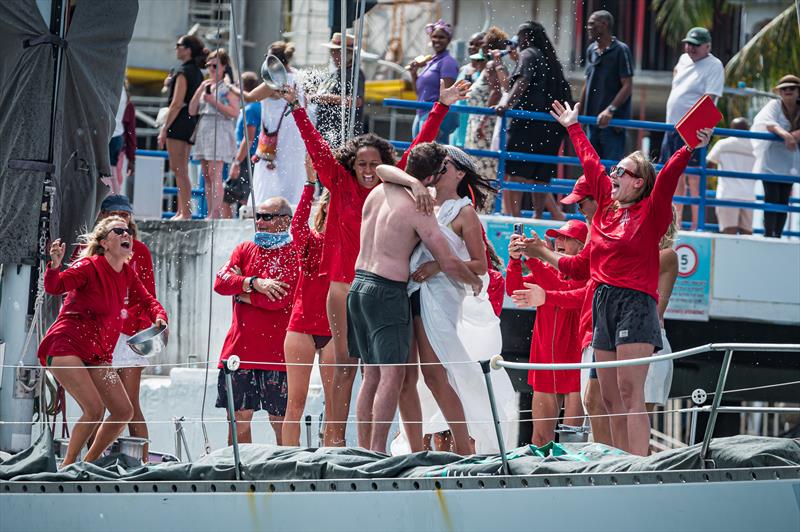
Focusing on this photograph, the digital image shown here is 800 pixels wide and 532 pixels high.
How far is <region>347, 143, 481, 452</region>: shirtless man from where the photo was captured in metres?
6.02

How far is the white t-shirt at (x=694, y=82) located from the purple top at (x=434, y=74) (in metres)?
1.73

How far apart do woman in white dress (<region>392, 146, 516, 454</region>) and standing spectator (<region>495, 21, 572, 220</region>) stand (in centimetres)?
320

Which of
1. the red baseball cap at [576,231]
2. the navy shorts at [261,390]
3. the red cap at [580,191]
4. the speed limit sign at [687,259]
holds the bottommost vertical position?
the navy shorts at [261,390]

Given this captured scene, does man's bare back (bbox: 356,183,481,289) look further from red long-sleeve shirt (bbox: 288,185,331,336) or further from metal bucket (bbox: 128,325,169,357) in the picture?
metal bucket (bbox: 128,325,169,357)

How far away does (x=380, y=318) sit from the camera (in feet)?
19.8

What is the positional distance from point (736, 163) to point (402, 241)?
7006 millimetres

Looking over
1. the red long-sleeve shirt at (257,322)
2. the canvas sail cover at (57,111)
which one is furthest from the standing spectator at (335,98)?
the canvas sail cover at (57,111)

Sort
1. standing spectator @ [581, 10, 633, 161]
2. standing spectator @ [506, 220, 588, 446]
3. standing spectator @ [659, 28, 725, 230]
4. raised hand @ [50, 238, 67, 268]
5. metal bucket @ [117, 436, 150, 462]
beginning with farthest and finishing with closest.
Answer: standing spectator @ [659, 28, 725, 230]
standing spectator @ [581, 10, 633, 161]
standing spectator @ [506, 220, 588, 446]
raised hand @ [50, 238, 67, 268]
metal bucket @ [117, 436, 150, 462]

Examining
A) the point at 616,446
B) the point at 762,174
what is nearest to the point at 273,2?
the point at 762,174

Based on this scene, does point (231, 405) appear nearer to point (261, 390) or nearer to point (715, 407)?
point (261, 390)

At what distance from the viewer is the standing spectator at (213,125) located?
Answer: 10.3 meters

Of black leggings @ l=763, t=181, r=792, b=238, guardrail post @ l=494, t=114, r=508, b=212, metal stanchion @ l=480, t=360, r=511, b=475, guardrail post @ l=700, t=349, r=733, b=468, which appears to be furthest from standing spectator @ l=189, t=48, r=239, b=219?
guardrail post @ l=700, t=349, r=733, b=468

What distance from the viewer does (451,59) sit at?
1014 cm

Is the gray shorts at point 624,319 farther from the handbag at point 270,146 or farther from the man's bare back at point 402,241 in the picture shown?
the handbag at point 270,146
